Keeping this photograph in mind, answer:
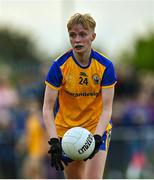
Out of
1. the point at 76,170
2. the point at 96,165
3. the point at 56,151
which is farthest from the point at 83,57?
the point at 76,170

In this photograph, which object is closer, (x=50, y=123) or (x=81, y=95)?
(x=50, y=123)

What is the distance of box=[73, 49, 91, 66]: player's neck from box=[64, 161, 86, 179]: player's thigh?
1.22 m

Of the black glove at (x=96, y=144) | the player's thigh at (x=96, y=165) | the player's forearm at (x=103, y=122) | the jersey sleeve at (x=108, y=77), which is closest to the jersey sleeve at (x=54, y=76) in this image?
the jersey sleeve at (x=108, y=77)

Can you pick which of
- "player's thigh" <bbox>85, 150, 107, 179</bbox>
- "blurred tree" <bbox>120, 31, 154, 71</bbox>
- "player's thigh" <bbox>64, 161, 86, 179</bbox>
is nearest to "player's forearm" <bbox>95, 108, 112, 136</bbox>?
"player's thigh" <bbox>85, 150, 107, 179</bbox>

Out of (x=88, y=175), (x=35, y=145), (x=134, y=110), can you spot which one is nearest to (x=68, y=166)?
(x=88, y=175)

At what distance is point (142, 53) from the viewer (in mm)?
69500

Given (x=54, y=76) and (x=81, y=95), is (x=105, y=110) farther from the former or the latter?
(x=54, y=76)

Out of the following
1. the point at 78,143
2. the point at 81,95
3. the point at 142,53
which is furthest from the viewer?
the point at 142,53

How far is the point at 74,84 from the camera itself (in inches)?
385

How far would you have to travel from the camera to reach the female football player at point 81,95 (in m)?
9.52

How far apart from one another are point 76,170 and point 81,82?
3.75 ft

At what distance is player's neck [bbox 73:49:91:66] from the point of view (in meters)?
9.71

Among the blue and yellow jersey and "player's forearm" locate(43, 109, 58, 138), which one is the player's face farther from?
"player's forearm" locate(43, 109, 58, 138)

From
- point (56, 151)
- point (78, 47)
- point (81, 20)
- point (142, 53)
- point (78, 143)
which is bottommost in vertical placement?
point (142, 53)
